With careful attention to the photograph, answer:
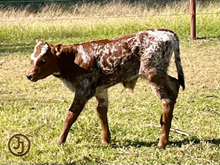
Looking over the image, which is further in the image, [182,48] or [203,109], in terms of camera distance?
[182,48]

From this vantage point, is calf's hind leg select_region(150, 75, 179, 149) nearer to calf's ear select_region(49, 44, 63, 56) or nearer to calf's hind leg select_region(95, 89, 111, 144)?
calf's hind leg select_region(95, 89, 111, 144)

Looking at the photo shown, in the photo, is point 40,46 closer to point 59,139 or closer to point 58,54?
point 58,54

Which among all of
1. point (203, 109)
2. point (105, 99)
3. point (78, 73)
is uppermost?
point (78, 73)

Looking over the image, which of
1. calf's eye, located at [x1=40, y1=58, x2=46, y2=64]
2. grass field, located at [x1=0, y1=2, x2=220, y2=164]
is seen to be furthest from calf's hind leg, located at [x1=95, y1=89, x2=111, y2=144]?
calf's eye, located at [x1=40, y1=58, x2=46, y2=64]

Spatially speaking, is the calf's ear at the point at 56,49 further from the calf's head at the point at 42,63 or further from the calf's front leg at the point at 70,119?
the calf's front leg at the point at 70,119

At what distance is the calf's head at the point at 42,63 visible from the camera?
6098 millimetres

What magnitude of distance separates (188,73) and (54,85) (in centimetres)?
263

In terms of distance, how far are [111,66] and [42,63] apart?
800mm

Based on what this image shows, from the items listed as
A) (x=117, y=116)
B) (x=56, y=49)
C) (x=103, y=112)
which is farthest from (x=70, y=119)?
(x=117, y=116)

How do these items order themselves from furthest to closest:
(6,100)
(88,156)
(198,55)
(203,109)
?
(198,55)
(6,100)
(203,109)
(88,156)

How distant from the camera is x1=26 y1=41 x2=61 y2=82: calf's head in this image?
6098 millimetres

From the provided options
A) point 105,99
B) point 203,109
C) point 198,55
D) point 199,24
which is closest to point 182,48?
point 198,55

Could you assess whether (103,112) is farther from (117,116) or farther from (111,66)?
(117,116)

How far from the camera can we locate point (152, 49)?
6.09m
